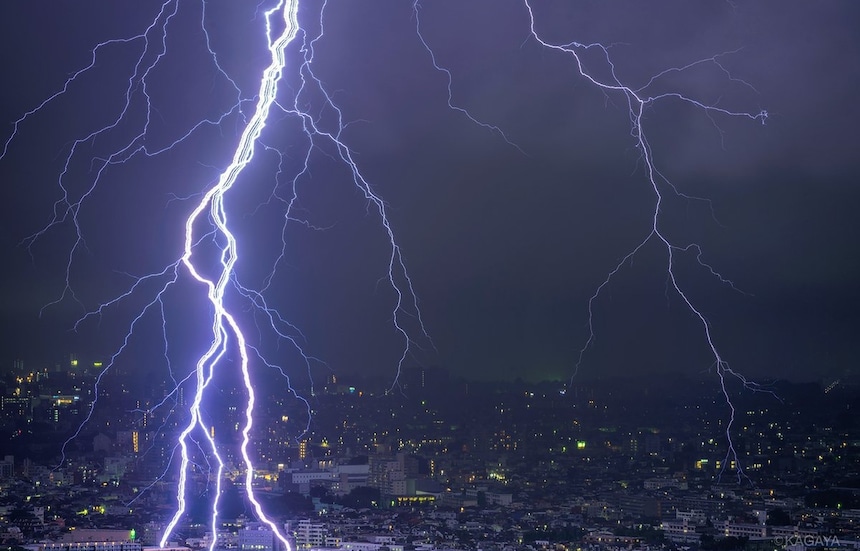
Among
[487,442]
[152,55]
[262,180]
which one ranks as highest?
[152,55]

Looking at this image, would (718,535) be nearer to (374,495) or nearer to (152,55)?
(374,495)

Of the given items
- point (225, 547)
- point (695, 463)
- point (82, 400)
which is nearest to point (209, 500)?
point (225, 547)

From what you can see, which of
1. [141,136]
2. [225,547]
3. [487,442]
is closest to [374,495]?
[487,442]

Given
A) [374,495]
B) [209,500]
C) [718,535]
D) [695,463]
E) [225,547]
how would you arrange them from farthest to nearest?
[695,463], [374,495], [209,500], [718,535], [225,547]

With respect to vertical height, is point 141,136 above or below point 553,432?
above

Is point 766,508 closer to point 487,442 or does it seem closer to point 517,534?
point 517,534

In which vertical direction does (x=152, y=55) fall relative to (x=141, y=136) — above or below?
above

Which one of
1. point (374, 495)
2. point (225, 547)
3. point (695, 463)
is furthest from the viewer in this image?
point (695, 463)

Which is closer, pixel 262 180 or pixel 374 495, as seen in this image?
pixel 262 180

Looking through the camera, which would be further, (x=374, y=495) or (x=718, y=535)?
(x=374, y=495)
